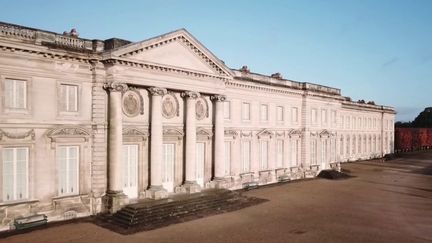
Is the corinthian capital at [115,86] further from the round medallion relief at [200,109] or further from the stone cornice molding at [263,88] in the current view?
the stone cornice molding at [263,88]

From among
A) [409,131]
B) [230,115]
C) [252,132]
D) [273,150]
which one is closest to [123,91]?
[230,115]

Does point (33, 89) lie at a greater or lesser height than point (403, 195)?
greater

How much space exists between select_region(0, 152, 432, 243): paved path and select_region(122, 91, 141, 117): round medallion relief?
272 inches

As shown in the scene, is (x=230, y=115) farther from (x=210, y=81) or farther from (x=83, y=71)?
(x=83, y=71)

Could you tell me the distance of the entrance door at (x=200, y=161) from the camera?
26562 mm

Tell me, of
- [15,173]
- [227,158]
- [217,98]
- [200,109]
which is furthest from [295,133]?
[15,173]

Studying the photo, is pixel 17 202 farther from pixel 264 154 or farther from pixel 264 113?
pixel 264 113

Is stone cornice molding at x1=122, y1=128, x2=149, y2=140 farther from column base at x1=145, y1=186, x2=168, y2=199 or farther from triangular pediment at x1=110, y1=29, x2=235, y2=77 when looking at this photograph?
triangular pediment at x1=110, y1=29, x2=235, y2=77

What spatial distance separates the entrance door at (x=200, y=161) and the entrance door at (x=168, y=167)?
7.96 ft

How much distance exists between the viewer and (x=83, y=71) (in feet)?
66.3

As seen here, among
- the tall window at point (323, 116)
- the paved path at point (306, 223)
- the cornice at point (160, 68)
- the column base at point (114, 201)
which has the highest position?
the cornice at point (160, 68)

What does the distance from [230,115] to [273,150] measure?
6667 millimetres

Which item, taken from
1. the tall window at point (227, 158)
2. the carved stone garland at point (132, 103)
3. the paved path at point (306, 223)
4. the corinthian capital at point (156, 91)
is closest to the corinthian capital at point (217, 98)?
the tall window at point (227, 158)

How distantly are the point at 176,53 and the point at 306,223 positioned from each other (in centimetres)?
1301
